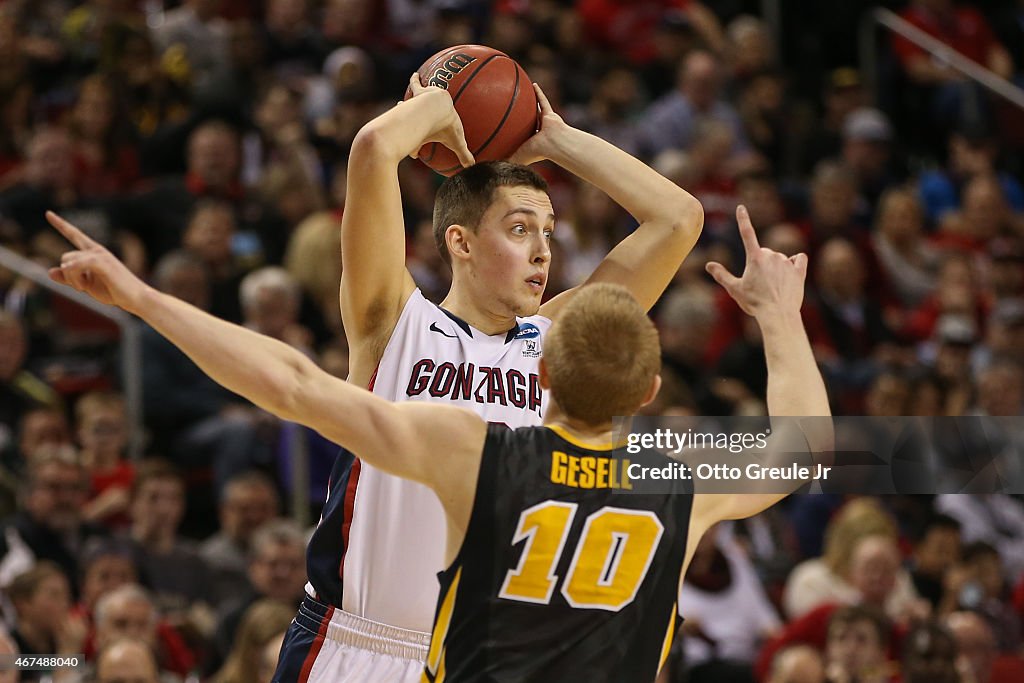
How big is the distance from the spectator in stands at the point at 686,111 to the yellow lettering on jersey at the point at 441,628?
10374mm

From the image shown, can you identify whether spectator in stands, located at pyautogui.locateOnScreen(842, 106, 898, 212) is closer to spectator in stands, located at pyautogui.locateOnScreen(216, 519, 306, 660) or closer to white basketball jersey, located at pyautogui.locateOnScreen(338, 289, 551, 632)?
spectator in stands, located at pyautogui.locateOnScreen(216, 519, 306, 660)

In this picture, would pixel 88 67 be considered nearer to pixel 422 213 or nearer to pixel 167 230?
pixel 167 230

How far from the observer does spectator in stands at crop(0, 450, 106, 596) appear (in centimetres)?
877

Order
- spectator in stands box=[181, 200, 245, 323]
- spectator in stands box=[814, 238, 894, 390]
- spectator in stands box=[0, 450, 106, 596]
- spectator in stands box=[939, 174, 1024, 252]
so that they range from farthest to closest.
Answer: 1. spectator in stands box=[939, 174, 1024, 252]
2. spectator in stands box=[814, 238, 894, 390]
3. spectator in stands box=[181, 200, 245, 323]
4. spectator in stands box=[0, 450, 106, 596]

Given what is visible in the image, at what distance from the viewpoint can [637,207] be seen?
5.34m

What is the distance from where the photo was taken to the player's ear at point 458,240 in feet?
16.8

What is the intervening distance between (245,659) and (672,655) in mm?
2244

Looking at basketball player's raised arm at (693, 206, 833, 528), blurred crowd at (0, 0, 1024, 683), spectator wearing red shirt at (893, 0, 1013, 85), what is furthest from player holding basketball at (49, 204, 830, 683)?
spectator wearing red shirt at (893, 0, 1013, 85)

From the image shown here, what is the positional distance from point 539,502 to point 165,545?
5.85 meters

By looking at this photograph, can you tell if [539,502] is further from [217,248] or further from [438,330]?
[217,248]

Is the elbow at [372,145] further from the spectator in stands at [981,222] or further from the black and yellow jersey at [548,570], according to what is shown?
the spectator in stands at [981,222]

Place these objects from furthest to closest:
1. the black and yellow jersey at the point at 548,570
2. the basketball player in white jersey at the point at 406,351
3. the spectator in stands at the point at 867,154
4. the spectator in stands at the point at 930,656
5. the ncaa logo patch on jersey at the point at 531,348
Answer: the spectator in stands at the point at 867,154 → the spectator in stands at the point at 930,656 → the ncaa logo patch on jersey at the point at 531,348 → the basketball player in white jersey at the point at 406,351 → the black and yellow jersey at the point at 548,570

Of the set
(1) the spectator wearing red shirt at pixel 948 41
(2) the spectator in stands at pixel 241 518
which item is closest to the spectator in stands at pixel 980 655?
(2) the spectator in stands at pixel 241 518

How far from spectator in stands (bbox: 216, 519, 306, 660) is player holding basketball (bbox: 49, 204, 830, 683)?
4936 millimetres
